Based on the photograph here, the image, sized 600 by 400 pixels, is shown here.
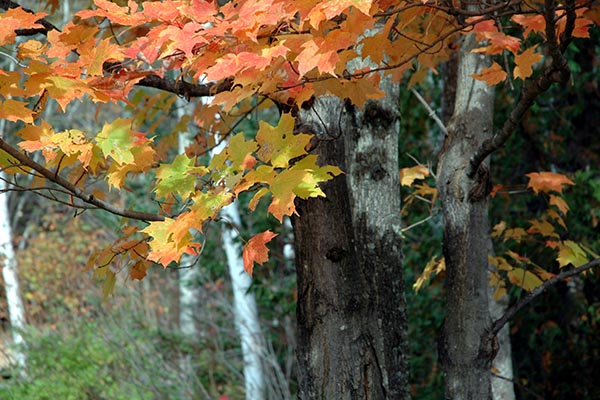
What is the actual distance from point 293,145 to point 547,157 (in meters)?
4.58

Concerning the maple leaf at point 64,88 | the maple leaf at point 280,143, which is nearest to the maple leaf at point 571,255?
the maple leaf at point 280,143

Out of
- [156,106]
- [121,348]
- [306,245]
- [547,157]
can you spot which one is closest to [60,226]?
[121,348]

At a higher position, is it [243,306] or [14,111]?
[243,306]

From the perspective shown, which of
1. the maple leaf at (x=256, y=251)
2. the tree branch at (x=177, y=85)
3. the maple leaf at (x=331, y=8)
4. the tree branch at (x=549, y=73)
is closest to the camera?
the maple leaf at (x=331, y=8)

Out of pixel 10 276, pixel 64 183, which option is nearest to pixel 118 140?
pixel 64 183

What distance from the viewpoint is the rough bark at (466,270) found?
298 centimetres

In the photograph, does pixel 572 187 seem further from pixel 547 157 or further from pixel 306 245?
pixel 306 245

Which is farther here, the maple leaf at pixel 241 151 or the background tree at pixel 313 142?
the maple leaf at pixel 241 151

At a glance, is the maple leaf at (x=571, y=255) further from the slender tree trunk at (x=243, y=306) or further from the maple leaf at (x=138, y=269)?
the slender tree trunk at (x=243, y=306)

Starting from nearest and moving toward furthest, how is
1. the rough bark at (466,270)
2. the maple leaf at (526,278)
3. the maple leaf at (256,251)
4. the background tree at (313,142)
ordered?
the background tree at (313,142), the maple leaf at (256,251), the rough bark at (466,270), the maple leaf at (526,278)

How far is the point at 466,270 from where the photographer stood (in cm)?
300

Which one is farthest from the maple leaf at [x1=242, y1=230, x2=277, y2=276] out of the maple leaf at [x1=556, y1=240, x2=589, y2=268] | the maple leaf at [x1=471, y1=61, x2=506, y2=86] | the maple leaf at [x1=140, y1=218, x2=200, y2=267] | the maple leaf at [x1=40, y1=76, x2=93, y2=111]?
the maple leaf at [x1=556, y1=240, x2=589, y2=268]

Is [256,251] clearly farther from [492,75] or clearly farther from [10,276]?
[10,276]

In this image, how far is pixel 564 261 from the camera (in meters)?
3.70
